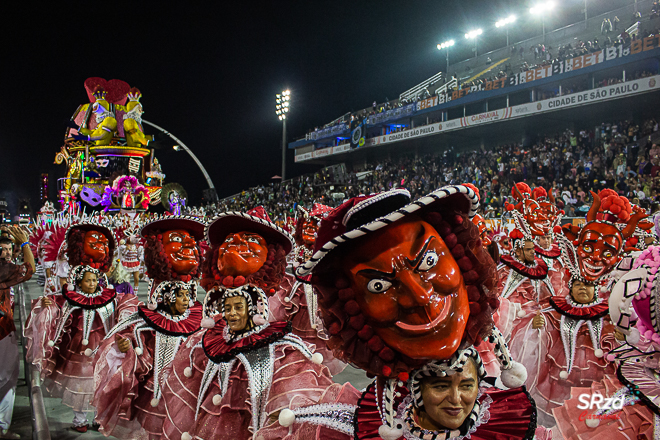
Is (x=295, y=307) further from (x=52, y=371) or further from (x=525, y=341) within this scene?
(x=52, y=371)

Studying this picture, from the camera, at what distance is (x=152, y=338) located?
362cm

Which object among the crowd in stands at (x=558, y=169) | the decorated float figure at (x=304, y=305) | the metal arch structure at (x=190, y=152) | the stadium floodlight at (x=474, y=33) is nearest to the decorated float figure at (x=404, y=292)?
the decorated float figure at (x=304, y=305)

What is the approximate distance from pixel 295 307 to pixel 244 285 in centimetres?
249

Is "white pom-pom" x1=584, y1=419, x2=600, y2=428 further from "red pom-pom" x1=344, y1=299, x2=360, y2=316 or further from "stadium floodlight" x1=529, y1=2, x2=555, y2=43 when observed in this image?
"stadium floodlight" x1=529, y1=2, x2=555, y2=43

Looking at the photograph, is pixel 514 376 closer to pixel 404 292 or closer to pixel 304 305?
pixel 404 292

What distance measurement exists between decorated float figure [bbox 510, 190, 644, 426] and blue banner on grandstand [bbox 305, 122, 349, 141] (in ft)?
73.7

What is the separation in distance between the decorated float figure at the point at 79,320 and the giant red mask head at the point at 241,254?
2683mm

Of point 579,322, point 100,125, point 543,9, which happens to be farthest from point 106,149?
point 543,9

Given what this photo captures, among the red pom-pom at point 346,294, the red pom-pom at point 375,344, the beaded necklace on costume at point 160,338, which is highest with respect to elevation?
the red pom-pom at point 346,294

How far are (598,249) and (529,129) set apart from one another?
694 inches

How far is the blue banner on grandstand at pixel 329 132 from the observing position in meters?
26.1

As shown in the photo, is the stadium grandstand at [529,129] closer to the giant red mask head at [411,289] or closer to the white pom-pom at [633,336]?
the white pom-pom at [633,336]

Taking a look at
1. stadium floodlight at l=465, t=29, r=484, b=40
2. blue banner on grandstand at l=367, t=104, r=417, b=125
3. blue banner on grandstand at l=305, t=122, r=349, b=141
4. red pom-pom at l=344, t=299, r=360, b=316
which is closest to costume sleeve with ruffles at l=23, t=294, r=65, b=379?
red pom-pom at l=344, t=299, r=360, b=316

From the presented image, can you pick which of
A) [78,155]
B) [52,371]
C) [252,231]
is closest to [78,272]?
[52,371]
